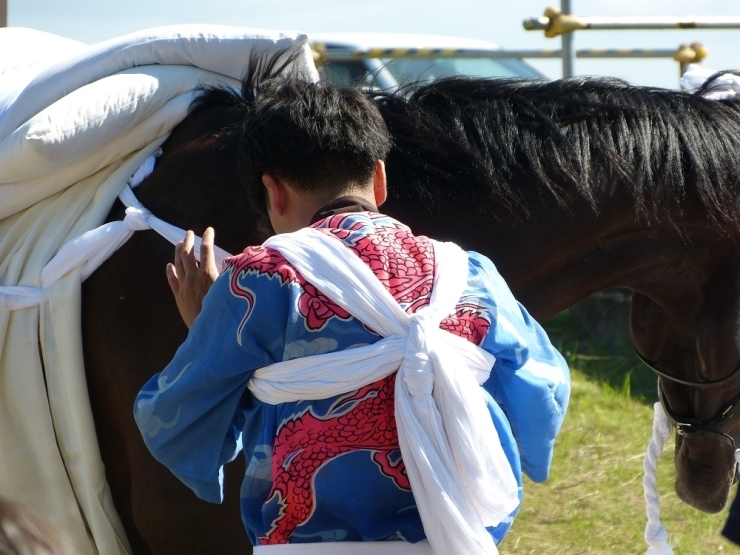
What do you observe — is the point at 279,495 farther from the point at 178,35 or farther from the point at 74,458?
the point at 178,35

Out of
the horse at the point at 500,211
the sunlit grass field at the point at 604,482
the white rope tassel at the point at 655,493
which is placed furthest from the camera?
the sunlit grass field at the point at 604,482

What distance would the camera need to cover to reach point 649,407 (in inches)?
Result: 197

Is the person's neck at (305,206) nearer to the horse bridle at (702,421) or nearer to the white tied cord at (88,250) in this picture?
the white tied cord at (88,250)

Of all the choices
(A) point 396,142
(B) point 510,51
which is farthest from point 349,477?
(B) point 510,51

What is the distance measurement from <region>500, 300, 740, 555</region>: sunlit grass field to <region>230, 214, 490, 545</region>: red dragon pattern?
238cm

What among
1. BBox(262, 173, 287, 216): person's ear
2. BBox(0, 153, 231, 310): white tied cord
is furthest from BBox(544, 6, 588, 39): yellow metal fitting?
BBox(262, 173, 287, 216): person's ear

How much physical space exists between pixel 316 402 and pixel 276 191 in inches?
13.6

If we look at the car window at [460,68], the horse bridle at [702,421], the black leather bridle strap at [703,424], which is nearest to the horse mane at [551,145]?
the horse bridle at [702,421]

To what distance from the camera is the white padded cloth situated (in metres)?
2.06

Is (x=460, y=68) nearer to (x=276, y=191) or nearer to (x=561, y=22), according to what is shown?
(x=561, y=22)

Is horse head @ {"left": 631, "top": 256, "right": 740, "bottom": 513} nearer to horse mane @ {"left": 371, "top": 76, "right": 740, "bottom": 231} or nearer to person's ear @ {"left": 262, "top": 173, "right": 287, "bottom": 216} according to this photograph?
horse mane @ {"left": 371, "top": 76, "right": 740, "bottom": 231}

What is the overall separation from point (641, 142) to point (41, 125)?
1283mm

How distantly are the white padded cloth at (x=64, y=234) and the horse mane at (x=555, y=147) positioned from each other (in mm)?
352

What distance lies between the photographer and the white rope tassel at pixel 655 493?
2.51 m
